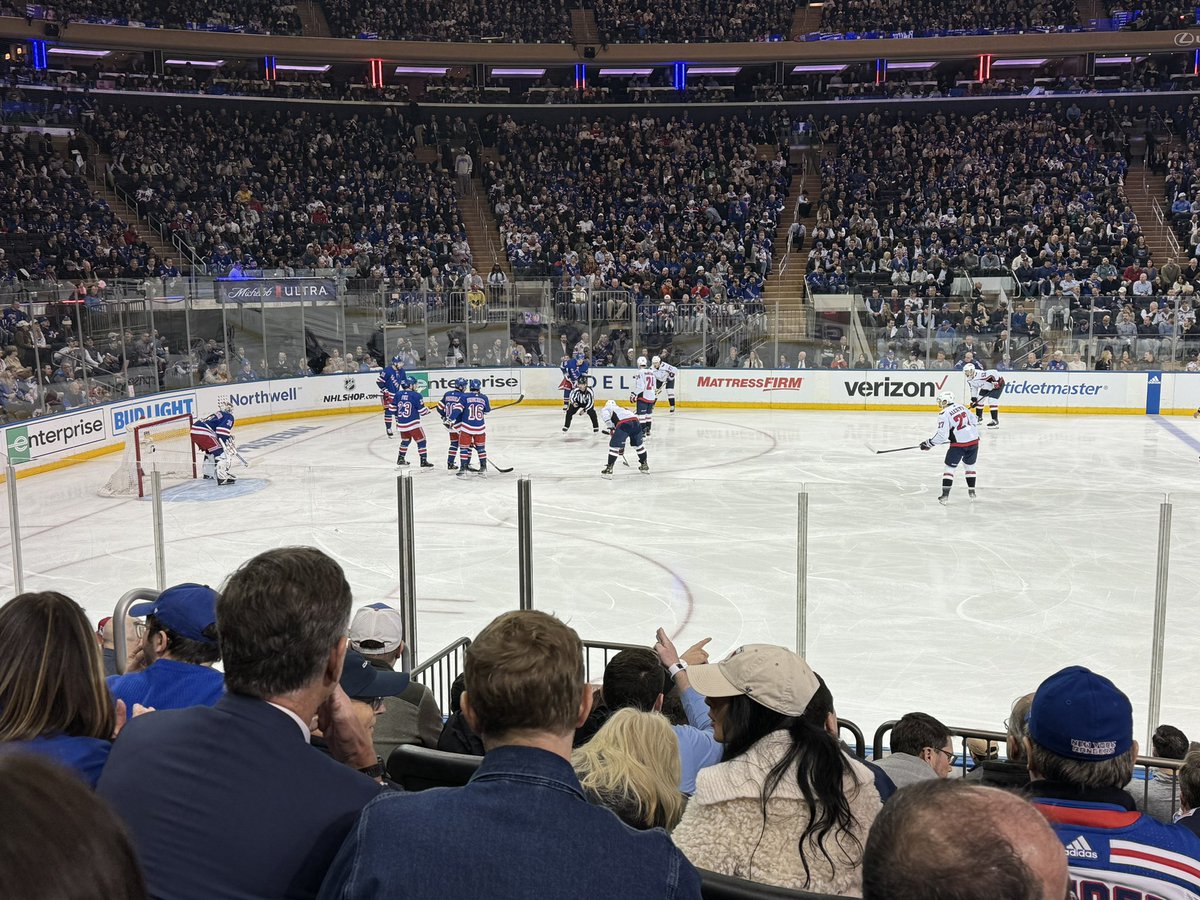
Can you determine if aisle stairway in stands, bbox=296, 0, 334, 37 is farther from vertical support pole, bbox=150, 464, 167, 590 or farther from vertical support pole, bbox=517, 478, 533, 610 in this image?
vertical support pole, bbox=517, 478, 533, 610

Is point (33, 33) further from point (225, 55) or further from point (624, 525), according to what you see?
point (624, 525)

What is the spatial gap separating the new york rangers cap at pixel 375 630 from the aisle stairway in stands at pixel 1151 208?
28.7 m

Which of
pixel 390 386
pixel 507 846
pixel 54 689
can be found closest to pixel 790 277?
pixel 390 386

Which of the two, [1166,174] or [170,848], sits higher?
[1166,174]

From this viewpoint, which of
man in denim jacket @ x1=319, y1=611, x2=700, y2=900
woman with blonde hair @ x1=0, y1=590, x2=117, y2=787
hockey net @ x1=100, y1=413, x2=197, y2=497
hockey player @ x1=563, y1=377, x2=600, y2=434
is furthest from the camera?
hockey player @ x1=563, y1=377, x2=600, y2=434

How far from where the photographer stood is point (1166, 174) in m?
31.6

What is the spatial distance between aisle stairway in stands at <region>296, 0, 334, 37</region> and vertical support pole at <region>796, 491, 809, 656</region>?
31445 millimetres

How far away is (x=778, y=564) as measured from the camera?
Answer: 6871 mm

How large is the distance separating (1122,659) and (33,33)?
29726mm

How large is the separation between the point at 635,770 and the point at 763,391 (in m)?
22.0

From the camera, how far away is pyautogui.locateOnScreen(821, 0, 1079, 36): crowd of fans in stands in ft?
110

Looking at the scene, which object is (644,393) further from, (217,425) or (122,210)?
(122,210)

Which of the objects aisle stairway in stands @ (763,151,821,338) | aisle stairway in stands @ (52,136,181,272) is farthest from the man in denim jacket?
aisle stairway in stands @ (52,136,181,272)

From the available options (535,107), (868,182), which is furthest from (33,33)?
(868,182)
